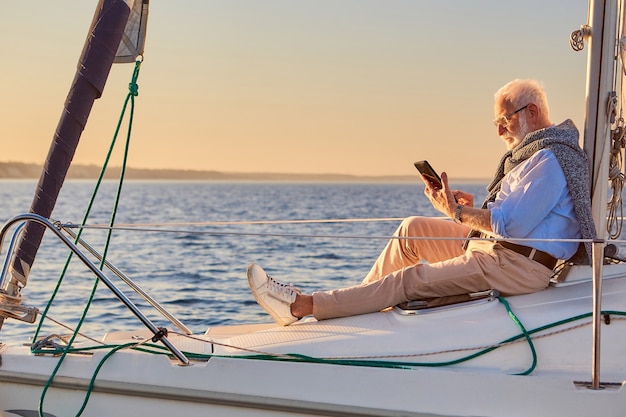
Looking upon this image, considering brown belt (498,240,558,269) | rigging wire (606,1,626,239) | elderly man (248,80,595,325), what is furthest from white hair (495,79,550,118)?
brown belt (498,240,558,269)

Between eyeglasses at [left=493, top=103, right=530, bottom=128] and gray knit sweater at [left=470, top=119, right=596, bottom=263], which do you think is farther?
eyeglasses at [left=493, top=103, right=530, bottom=128]

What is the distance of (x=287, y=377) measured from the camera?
13.1ft

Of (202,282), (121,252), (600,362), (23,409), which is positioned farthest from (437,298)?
(121,252)

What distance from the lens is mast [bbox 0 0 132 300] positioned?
4473 millimetres

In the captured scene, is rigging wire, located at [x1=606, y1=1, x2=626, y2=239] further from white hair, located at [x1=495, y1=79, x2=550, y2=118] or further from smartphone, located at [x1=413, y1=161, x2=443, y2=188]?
smartphone, located at [x1=413, y1=161, x2=443, y2=188]

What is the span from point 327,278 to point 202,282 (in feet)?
5.21

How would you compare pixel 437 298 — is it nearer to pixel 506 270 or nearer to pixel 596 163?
pixel 506 270

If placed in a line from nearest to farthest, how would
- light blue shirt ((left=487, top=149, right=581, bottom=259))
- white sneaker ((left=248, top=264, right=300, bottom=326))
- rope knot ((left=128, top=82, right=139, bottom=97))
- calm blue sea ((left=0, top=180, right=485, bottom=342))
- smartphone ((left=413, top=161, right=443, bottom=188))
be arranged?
light blue shirt ((left=487, top=149, right=581, bottom=259)), white sneaker ((left=248, top=264, right=300, bottom=326)), smartphone ((left=413, top=161, right=443, bottom=188)), rope knot ((left=128, top=82, right=139, bottom=97)), calm blue sea ((left=0, top=180, right=485, bottom=342))

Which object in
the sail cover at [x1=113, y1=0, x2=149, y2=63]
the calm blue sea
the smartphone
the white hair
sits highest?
the sail cover at [x1=113, y1=0, x2=149, y2=63]

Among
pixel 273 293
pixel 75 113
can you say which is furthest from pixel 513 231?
pixel 75 113

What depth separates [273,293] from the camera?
4355 mm

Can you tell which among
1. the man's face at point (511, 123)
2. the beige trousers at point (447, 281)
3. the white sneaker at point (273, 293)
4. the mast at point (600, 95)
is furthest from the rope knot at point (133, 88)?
the mast at point (600, 95)

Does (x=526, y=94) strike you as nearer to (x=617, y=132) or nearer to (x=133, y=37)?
(x=617, y=132)

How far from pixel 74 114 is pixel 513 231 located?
2.14 meters
